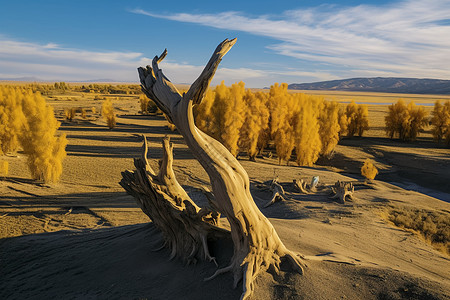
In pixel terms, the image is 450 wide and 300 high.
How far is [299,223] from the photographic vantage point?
12008 mm

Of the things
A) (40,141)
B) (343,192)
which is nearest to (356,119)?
(343,192)

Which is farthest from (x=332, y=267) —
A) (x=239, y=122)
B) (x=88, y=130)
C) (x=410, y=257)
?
(x=88, y=130)

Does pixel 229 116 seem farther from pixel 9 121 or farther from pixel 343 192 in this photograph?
pixel 9 121

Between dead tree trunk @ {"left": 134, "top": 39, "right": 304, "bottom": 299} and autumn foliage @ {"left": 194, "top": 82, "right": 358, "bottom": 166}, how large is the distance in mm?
21548

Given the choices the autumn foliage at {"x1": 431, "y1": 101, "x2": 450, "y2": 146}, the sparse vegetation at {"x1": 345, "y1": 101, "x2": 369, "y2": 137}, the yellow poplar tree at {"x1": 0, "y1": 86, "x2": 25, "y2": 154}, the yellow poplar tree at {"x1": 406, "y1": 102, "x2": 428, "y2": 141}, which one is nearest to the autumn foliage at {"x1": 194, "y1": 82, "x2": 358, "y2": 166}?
the yellow poplar tree at {"x1": 0, "y1": 86, "x2": 25, "y2": 154}

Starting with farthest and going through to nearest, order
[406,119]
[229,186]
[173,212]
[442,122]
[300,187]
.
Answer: [406,119] < [442,122] < [300,187] < [173,212] < [229,186]

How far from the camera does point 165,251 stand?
8680 millimetres

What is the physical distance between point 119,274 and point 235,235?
3.30 m

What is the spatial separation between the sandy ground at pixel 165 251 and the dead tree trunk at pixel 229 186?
1.19ft

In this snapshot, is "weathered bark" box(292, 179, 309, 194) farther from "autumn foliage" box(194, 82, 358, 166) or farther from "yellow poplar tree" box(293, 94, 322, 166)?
"yellow poplar tree" box(293, 94, 322, 166)

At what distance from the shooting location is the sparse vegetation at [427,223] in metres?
13.2

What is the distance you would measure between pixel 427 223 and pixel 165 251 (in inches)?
509

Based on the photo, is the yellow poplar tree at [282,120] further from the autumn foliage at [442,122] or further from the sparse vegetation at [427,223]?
the autumn foliage at [442,122]

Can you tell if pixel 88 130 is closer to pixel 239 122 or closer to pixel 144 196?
pixel 239 122
